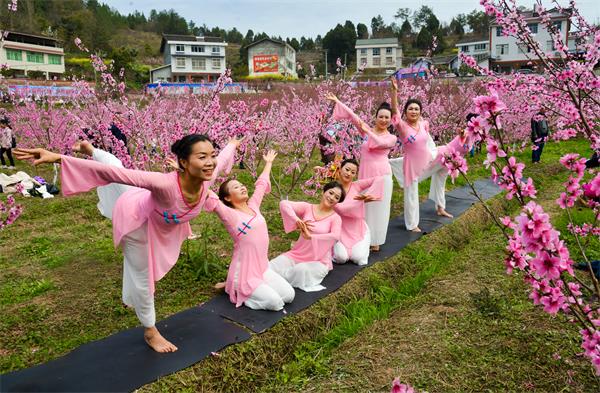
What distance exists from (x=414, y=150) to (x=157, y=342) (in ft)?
13.9

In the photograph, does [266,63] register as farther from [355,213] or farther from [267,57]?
[355,213]

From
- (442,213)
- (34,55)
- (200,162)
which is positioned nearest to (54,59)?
(34,55)

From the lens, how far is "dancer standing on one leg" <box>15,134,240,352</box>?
3.07m

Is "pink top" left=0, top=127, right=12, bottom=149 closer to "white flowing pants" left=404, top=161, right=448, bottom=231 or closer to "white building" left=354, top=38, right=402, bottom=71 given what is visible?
"white flowing pants" left=404, top=161, right=448, bottom=231

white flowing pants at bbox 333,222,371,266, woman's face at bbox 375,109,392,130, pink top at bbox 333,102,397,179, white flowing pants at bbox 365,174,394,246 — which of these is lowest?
white flowing pants at bbox 333,222,371,266

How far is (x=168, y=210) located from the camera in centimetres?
323

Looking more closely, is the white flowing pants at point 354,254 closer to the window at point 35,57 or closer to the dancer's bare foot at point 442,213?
the dancer's bare foot at point 442,213

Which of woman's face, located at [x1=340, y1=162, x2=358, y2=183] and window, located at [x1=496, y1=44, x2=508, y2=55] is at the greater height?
window, located at [x1=496, y1=44, x2=508, y2=55]

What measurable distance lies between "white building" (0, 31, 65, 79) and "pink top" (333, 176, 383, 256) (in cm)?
3844

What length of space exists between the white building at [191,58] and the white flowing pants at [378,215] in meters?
48.4

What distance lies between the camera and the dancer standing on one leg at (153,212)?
3.07 m

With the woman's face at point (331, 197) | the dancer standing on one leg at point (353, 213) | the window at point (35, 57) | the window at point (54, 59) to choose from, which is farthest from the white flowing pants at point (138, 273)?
the window at point (54, 59)

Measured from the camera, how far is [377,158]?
18.9ft

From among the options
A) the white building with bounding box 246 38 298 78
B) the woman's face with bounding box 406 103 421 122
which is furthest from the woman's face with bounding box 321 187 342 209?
the white building with bounding box 246 38 298 78
